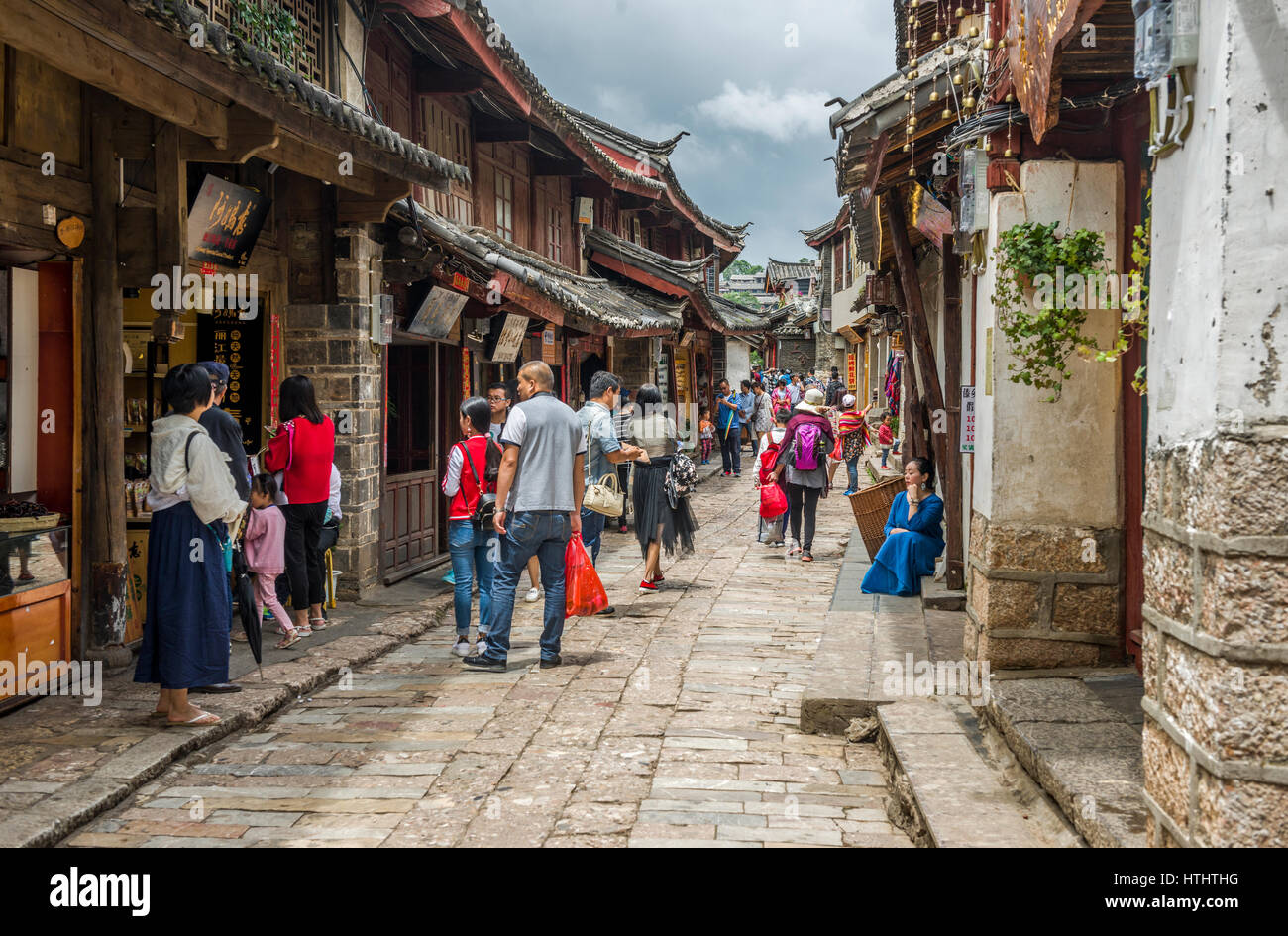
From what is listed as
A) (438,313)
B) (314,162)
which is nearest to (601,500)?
(438,313)

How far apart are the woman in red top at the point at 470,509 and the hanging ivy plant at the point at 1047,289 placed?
3.61 meters

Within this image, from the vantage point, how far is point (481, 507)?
7777 mm

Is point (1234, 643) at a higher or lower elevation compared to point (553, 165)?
lower

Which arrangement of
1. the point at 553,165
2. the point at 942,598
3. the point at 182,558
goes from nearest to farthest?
the point at 182,558, the point at 942,598, the point at 553,165

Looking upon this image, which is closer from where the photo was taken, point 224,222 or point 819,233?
point 224,222

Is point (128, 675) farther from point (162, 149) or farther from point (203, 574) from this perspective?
point (162, 149)

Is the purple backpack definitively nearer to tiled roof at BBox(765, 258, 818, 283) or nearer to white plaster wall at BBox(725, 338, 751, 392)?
white plaster wall at BBox(725, 338, 751, 392)

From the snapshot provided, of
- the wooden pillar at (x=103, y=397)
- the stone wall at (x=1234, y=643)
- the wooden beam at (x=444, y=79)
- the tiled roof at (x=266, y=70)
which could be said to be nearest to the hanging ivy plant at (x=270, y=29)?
the tiled roof at (x=266, y=70)

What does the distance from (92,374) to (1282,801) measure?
6318 millimetres

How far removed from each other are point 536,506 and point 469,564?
0.93 meters

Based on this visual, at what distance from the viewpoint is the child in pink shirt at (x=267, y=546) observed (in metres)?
7.71

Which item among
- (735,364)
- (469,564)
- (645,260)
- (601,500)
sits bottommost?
(469,564)

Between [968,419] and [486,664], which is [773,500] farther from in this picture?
[486,664]
